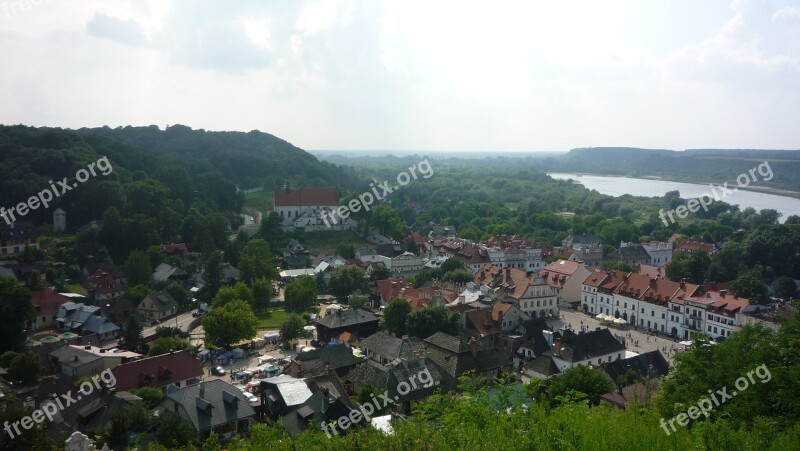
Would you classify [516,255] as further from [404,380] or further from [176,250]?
[404,380]

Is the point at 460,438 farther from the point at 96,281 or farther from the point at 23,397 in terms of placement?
the point at 96,281

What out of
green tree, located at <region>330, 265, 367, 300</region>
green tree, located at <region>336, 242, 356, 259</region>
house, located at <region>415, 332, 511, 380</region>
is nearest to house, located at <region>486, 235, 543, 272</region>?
green tree, located at <region>336, 242, 356, 259</region>

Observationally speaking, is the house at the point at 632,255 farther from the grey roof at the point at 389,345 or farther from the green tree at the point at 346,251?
the grey roof at the point at 389,345

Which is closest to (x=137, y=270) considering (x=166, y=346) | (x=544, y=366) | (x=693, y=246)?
(x=166, y=346)

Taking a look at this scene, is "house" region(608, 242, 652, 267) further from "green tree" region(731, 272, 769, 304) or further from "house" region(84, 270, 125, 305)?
"house" region(84, 270, 125, 305)

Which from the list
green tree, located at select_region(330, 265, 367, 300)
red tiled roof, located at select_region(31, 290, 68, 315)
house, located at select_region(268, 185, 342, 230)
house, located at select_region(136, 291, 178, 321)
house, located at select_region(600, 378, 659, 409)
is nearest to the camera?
house, located at select_region(600, 378, 659, 409)

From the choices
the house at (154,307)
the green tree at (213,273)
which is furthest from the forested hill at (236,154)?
the house at (154,307)

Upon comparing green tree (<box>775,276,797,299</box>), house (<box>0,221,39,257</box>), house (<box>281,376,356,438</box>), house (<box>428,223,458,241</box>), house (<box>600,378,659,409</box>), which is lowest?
house (<box>428,223,458,241</box>)
